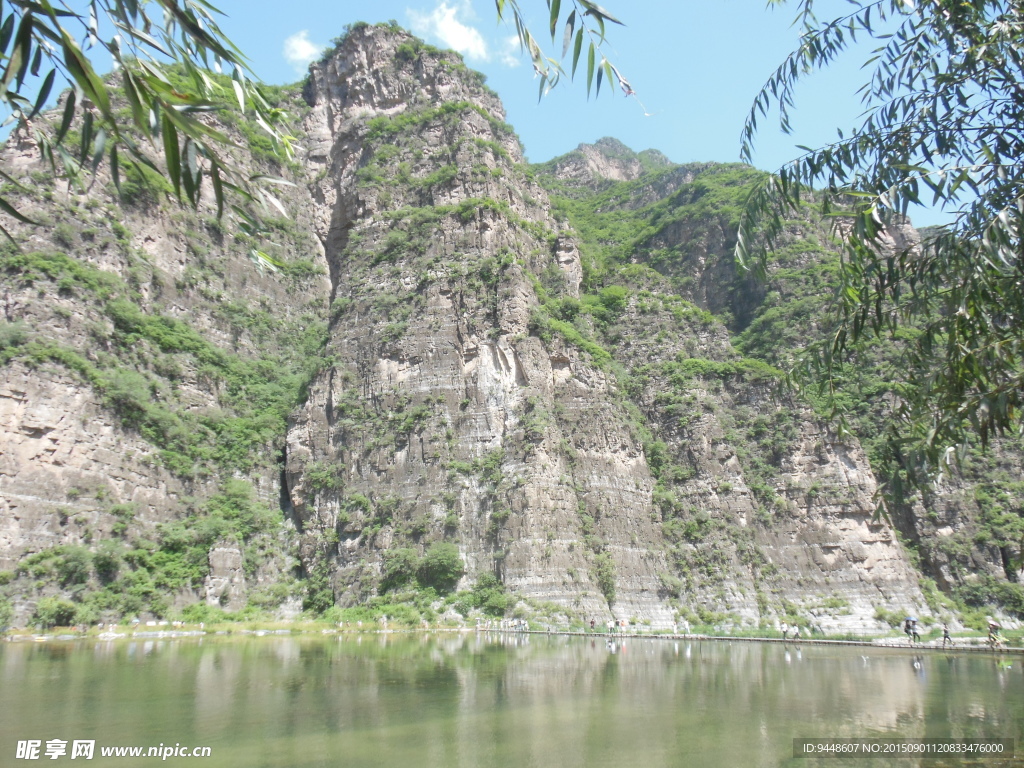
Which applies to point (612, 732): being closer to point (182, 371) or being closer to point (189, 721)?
point (189, 721)

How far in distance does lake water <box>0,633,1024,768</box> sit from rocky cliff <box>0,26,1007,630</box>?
12.1m

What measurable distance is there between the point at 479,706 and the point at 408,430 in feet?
94.3

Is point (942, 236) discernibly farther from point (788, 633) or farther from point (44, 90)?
point (788, 633)

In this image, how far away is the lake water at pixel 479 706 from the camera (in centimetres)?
879

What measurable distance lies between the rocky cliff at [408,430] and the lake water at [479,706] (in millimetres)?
12059

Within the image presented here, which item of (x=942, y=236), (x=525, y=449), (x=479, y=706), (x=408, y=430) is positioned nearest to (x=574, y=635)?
(x=525, y=449)

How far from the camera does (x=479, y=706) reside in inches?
482

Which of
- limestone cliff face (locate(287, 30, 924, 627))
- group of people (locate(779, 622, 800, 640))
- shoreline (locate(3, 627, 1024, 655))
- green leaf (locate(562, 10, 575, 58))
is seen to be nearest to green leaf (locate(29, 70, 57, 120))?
green leaf (locate(562, 10, 575, 58))

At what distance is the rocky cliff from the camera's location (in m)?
32.3

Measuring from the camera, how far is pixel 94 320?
116 feet

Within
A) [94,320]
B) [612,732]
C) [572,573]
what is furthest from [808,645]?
[94,320]

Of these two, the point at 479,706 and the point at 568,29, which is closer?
the point at 568,29

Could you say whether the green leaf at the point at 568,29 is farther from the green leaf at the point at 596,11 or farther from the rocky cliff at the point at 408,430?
the rocky cliff at the point at 408,430

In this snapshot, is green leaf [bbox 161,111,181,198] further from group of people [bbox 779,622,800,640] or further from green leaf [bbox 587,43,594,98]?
group of people [bbox 779,622,800,640]
